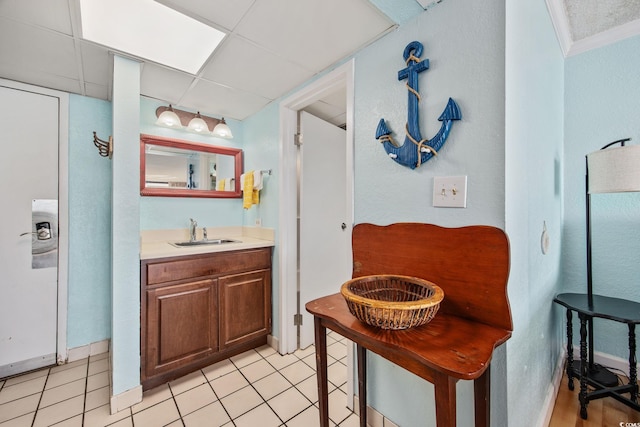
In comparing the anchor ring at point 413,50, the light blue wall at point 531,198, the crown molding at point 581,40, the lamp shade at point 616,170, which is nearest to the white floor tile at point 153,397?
the light blue wall at point 531,198

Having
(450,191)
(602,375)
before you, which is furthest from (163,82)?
(602,375)

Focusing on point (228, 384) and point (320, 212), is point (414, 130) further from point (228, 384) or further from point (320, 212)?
point (228, 384)

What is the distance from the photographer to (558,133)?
1.83 meters

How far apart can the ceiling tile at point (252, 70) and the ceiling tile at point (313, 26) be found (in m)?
0.09

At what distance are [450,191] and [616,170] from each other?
38.7 inches

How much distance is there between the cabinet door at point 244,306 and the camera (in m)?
2.00

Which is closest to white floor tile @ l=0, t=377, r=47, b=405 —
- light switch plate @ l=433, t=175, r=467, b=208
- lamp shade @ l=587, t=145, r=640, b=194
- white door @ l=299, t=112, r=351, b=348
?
white door @ l=299, t=112, r=351, b=348

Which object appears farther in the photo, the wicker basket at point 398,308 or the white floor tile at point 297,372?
the white floor tile at point 297,372

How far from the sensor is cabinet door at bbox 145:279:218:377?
169 centimetres

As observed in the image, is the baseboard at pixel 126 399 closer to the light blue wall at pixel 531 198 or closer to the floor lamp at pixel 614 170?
the light blue wall at pixel 531 198

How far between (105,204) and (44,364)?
1.24m

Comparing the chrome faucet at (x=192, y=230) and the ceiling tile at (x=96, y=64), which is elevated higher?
the ceiling tile at (x=96, y=64)

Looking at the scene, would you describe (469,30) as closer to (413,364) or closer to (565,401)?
(413,364)

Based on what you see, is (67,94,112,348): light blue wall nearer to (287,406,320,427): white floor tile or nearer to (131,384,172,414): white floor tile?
(131,384,172,414): white floor tile
